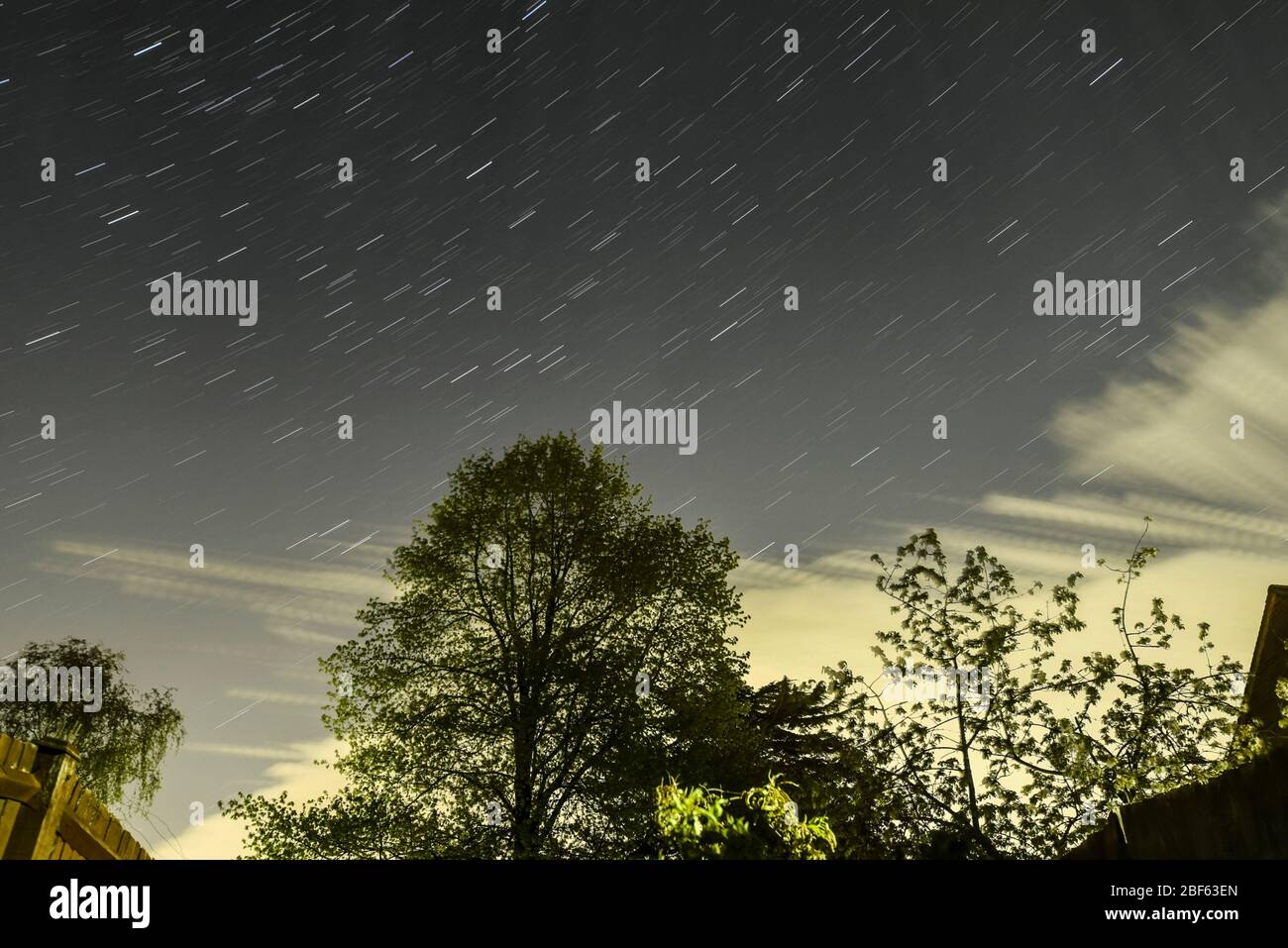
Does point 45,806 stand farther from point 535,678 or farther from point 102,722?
point 102,722

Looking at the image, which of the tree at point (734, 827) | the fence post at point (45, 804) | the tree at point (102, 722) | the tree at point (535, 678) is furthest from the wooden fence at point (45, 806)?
the tree at point (102, 722)

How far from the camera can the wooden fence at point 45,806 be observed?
585 cm

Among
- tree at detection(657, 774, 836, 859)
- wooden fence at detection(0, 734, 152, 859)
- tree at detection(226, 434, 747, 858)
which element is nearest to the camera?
wooden fence at detection(0, 734, 152, 859)

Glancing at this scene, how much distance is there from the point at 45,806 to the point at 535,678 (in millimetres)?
12316

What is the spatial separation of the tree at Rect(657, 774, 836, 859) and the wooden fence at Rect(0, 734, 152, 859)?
15.6ft

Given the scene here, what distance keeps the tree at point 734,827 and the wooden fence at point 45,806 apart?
4.76 m

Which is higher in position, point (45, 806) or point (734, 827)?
point (45, 806)

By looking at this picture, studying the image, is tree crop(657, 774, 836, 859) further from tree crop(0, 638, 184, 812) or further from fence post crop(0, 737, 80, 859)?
tree crop(0, 638, 184, 812)

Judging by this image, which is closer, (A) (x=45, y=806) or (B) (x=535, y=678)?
(A) (x=45, y=806)

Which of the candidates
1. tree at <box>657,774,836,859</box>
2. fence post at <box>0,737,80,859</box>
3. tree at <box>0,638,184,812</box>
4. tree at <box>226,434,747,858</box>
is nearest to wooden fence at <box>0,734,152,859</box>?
fence post at <box>0,737,80,859</box>

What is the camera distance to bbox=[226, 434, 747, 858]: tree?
1678cm

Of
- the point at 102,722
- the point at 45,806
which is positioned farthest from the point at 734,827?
the point at 102,722

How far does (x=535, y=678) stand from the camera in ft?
59.3
